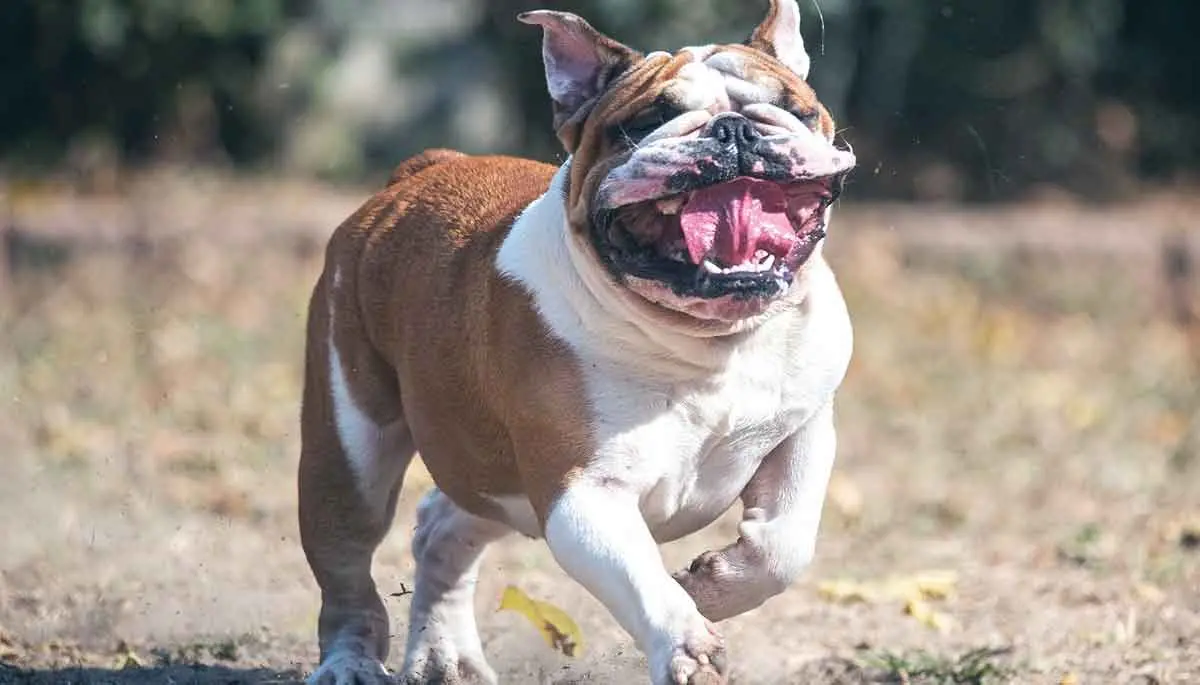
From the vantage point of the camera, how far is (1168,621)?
6.27 meters

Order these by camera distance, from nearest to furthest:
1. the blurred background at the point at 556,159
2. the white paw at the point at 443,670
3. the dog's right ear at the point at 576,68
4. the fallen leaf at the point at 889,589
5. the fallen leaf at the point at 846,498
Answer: the dog's right ear at the point at 576,68 → the white paw at the point at 443,670 → the blurred background at the point at 556,159 → the fallen leaf at the point at 889,589 → the fallen leaf at the point at 846,498

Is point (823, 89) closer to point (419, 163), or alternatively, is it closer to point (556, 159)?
point (556, 159)

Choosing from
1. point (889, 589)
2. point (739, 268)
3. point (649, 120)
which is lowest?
point (889, 589)

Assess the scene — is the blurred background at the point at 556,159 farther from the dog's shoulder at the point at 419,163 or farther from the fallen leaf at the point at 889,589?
the dog's shoulder at the point at 419,163

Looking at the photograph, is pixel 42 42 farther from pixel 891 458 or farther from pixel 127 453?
pixel 891 458

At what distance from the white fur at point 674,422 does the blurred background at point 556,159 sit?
96 cm

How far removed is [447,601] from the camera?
19.0ft

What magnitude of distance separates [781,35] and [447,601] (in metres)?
1.84

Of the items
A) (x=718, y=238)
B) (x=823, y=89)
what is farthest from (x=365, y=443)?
(x=823, y=89)

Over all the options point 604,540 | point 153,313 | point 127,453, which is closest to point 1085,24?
point 153,313

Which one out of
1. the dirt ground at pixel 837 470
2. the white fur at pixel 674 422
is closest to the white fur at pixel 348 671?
the dirt ground at pixel 837 470

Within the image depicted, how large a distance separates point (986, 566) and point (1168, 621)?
118 centimetres

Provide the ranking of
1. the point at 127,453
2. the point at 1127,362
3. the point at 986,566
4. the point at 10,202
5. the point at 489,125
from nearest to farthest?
1. the point at 986,566
2. the point at 127,453
3. the point at 1127,362
4. the point at 10,202
5. the point at 489,125

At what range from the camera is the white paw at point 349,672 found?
5.47m
